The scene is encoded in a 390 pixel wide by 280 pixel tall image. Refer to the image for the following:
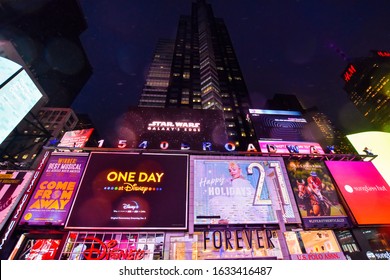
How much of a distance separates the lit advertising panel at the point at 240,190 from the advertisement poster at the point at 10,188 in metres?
14.9

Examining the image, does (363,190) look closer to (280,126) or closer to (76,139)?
(280,126)

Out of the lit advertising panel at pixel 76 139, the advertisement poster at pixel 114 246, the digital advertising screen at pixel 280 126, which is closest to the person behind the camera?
the advertisement poster at pixel 114 246

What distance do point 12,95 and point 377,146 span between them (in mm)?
48574

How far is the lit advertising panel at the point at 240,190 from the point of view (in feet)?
55.4

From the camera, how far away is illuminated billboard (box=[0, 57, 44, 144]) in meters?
27.2

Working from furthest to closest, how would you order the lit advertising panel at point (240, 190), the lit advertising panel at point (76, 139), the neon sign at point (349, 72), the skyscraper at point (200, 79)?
the neon sign at point (349, 72), the skyscraper at point (200, 79), the lit advertising panel at point (76, 139), the lit advertising panel at point (240, 190)

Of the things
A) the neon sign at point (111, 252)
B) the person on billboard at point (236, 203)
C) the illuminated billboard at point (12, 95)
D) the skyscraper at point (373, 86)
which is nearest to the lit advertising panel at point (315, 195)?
the person on billboard at point (236, 203)

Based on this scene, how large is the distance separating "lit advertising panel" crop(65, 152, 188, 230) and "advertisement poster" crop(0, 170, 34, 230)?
510cm

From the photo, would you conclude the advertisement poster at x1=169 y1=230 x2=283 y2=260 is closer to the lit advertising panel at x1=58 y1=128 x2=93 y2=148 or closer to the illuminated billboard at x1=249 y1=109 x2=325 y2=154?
the illuminated billboard at x1=249 y1=109 x2=325 y2=154

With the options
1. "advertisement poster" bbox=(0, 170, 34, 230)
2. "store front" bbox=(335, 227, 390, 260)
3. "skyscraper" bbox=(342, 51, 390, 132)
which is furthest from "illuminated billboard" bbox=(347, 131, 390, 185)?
"skyscraper" bbox=(342, 51, 390, 132)

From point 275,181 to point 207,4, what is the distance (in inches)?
6033

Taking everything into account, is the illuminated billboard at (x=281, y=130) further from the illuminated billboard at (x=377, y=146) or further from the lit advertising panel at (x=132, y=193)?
the lit advertising panel at (x=132, y=193)

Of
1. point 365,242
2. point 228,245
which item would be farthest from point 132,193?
point 365,242

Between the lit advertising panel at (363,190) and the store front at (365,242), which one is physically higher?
the lit advertising panel at (363,190)
